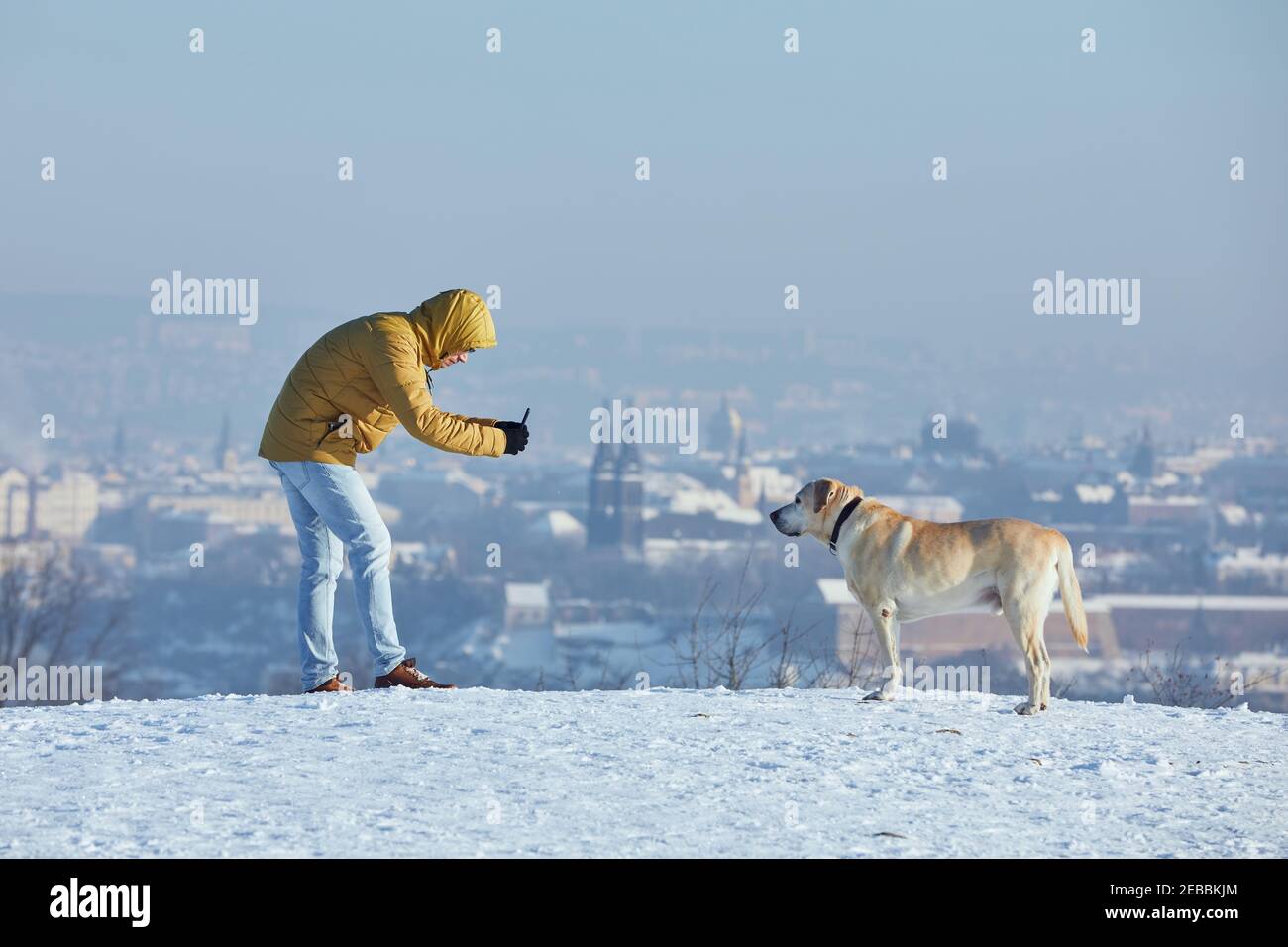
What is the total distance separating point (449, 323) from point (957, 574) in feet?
7.82

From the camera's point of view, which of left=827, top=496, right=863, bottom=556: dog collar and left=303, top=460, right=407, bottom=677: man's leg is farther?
left=827, top=496, right=863, bottom=556: dog collar

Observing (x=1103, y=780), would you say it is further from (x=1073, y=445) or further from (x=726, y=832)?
(x=1073, y=445)

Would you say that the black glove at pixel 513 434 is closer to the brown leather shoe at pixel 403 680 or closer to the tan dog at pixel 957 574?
the brown leather shoe at pixel 403 680

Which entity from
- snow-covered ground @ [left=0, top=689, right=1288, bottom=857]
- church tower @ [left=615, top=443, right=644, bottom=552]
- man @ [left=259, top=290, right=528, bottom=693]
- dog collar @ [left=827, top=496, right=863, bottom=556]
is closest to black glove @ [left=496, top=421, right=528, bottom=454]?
man @ [left=259, top=290, right=528, bottom=693]

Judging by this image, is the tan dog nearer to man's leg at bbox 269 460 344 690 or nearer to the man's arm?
the man's arm

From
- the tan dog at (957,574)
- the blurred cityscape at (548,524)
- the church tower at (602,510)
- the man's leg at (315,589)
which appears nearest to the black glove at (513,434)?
the man's leg at (315,589)

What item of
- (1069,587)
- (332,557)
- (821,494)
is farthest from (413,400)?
(1069,587)

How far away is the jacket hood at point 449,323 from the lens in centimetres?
707

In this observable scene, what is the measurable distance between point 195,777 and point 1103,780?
2.98 m

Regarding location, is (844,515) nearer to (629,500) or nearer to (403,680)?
(403,680)

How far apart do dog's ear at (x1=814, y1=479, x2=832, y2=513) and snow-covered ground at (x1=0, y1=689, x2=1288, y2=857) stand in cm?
94

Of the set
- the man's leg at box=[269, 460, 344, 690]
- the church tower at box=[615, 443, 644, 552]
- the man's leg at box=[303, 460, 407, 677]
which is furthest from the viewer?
the church tower at box=[615, 443, 644, 552]

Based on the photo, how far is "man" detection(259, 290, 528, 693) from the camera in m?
6.91

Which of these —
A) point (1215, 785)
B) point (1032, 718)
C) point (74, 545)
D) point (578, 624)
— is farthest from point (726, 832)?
point (74, 545)
